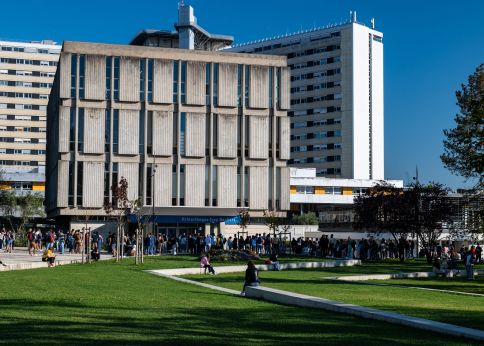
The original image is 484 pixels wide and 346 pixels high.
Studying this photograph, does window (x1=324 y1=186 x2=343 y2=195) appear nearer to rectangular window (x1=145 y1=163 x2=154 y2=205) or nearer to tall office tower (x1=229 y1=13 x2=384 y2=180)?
tall office tower (x1=229 y1=13 x2=384 y2=180)

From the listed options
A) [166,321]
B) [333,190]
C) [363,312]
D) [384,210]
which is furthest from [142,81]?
[166,321]

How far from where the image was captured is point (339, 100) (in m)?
119

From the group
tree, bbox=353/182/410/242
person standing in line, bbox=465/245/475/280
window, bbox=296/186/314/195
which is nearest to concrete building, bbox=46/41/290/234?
tree, bbox=353/182/410/242

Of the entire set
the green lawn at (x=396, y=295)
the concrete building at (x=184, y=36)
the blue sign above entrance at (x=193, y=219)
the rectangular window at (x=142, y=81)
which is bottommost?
the green lawn at (x=396, y=295)

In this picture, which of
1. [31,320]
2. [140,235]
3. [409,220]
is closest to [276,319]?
[31,320]

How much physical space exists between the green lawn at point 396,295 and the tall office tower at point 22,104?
103517mm

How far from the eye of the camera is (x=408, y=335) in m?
13.5

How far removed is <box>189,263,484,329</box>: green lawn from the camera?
701 inches

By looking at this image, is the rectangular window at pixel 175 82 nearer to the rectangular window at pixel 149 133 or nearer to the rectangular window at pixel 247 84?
the rectangular window at pixel 149 133

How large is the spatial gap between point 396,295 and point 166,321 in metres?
11.2

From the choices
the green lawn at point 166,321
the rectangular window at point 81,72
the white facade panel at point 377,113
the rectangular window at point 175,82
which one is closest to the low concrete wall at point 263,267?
the green lawn at point 166,321

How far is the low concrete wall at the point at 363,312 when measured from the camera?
1363cm

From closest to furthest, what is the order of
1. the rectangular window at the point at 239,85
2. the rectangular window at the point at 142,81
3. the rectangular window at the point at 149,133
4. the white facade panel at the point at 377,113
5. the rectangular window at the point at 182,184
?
1. the rectangular window at the point at 142,81
2. the rectangular window at the point at 149,133
3. the rectangular window at the point at 182,184
4. the rectangular window at the point at 239,85
5. the white facade panel at the point at 377,113

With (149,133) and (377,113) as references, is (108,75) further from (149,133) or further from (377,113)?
(377,113)
